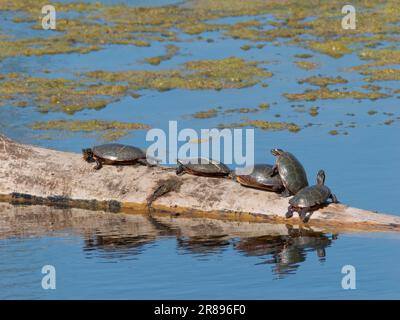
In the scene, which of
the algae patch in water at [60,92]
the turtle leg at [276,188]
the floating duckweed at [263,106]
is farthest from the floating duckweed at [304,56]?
the turtle leg at [276,188]

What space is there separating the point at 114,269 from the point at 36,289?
1158 millimetres

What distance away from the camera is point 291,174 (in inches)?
647

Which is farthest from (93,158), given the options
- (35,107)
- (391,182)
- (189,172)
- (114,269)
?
(35,107)

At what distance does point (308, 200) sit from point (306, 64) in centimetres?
1318

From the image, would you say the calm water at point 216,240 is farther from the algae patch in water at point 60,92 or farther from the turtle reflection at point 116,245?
the algae patch in water at point 60,92

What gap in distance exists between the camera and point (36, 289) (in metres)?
13.9

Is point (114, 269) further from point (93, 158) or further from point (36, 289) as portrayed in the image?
point (93, 158)

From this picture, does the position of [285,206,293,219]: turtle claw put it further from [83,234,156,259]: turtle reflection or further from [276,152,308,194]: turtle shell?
[83,234,156,259]: turtle reflection

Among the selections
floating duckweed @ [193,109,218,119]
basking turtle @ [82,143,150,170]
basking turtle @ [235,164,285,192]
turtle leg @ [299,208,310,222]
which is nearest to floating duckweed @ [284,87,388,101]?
floating duckweed @ [193,109,218,119]

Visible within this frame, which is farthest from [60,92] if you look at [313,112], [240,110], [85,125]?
[313,112]

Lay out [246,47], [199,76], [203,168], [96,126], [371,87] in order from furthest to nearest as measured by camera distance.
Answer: [246,47]
[199,76]
[371,87]
[96,126]
[203,168]

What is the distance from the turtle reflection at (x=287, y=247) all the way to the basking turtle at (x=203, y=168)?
4.84 feet

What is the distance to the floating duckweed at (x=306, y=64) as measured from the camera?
28.3 meters

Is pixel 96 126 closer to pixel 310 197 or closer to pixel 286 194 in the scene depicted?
pixel 286 194
